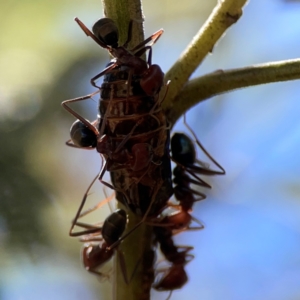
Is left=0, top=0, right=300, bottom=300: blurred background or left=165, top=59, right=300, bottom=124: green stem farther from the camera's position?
left=0, top=0, right=300, bottom=300: blurred background

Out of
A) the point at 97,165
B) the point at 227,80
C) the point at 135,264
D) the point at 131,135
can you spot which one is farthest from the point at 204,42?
the point at 97,165

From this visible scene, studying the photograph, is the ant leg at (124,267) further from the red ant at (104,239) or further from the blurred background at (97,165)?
the blurred background at (97,165)

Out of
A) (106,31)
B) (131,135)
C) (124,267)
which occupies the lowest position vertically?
(124,267)

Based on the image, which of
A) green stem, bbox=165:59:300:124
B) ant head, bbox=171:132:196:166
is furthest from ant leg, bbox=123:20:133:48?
ant head, bbox=171:132:196:166

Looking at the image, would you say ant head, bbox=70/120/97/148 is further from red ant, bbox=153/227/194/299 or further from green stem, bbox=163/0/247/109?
red ant, bbox=153/227/194/299

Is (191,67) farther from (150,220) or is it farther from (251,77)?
(150,220)

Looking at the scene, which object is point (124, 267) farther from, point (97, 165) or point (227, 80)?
point (97, 165)
